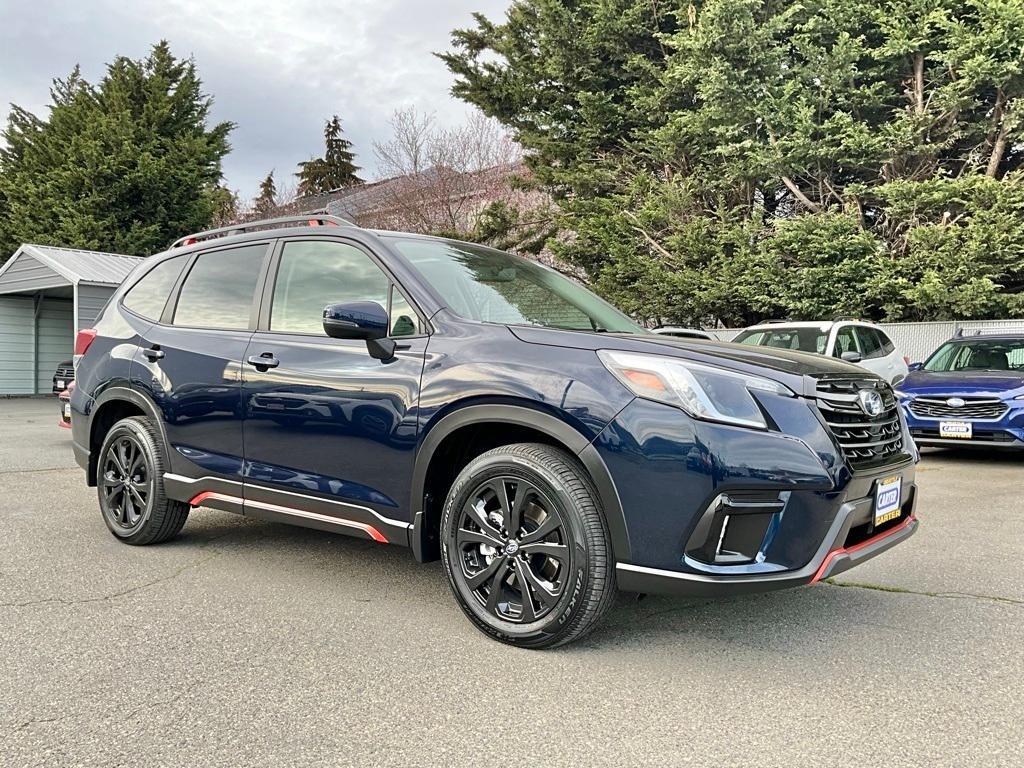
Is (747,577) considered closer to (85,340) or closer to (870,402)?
(870,402)

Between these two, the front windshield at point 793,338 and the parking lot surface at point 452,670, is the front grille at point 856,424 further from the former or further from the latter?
the front windshield at point 793,338

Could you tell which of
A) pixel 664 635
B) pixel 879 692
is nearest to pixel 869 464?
pixel 879 692

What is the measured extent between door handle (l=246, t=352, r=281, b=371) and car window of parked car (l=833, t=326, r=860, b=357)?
347 inches

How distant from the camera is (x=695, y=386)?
9.20ft

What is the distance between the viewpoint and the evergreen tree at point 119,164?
23.8 meters

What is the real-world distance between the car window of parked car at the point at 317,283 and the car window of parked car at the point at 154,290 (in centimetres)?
104

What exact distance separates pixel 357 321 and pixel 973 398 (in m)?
7.41

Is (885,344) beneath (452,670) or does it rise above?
above

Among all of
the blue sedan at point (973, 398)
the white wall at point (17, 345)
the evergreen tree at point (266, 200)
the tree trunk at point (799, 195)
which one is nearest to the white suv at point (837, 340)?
the blue sedan at point (973, 398)

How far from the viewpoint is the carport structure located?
17062 millimetres

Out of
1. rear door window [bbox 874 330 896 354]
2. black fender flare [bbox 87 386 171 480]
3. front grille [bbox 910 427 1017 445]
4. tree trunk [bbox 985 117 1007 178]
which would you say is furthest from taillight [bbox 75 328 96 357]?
tree trunk [bbox 985 117 1007 178]

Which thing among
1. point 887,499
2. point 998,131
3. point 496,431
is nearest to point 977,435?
point 887,499

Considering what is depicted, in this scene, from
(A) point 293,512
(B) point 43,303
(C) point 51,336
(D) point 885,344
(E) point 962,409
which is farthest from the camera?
(C) point 51,336

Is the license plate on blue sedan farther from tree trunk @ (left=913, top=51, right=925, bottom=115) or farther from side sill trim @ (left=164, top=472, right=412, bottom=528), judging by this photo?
tree trunk @ (left=913, top=51, right=925, bottom=115)
